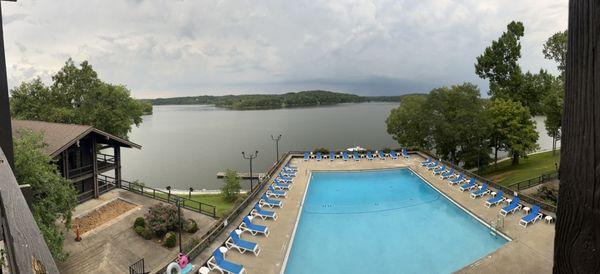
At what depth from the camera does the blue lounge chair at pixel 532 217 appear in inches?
579

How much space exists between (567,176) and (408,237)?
15.4m

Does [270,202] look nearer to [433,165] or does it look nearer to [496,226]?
[496,226]

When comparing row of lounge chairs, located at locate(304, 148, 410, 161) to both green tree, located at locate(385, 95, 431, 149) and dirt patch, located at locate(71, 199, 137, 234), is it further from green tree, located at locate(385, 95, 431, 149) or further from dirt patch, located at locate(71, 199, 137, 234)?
dirt patch, located at locate(71, 199, 137, 234)

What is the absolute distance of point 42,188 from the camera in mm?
10523

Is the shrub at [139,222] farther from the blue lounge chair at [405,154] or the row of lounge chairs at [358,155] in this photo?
the blue lounge chair at [405,154]

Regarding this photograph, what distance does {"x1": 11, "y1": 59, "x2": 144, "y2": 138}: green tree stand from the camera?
94.1ft

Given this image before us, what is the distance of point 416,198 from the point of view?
66.4 ft

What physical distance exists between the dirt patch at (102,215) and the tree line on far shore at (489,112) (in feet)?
77.0

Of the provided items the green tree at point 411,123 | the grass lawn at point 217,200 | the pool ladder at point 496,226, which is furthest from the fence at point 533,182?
the grass lawn at point 217,200

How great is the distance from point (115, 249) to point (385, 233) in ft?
39.4

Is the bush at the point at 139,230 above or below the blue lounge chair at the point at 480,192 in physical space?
below

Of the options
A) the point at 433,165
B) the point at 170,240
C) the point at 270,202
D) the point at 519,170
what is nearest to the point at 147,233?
the point at 170,240

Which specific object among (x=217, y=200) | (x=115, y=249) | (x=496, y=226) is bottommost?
(x=217, y=200)

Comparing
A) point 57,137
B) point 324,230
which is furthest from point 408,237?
point 57,137
